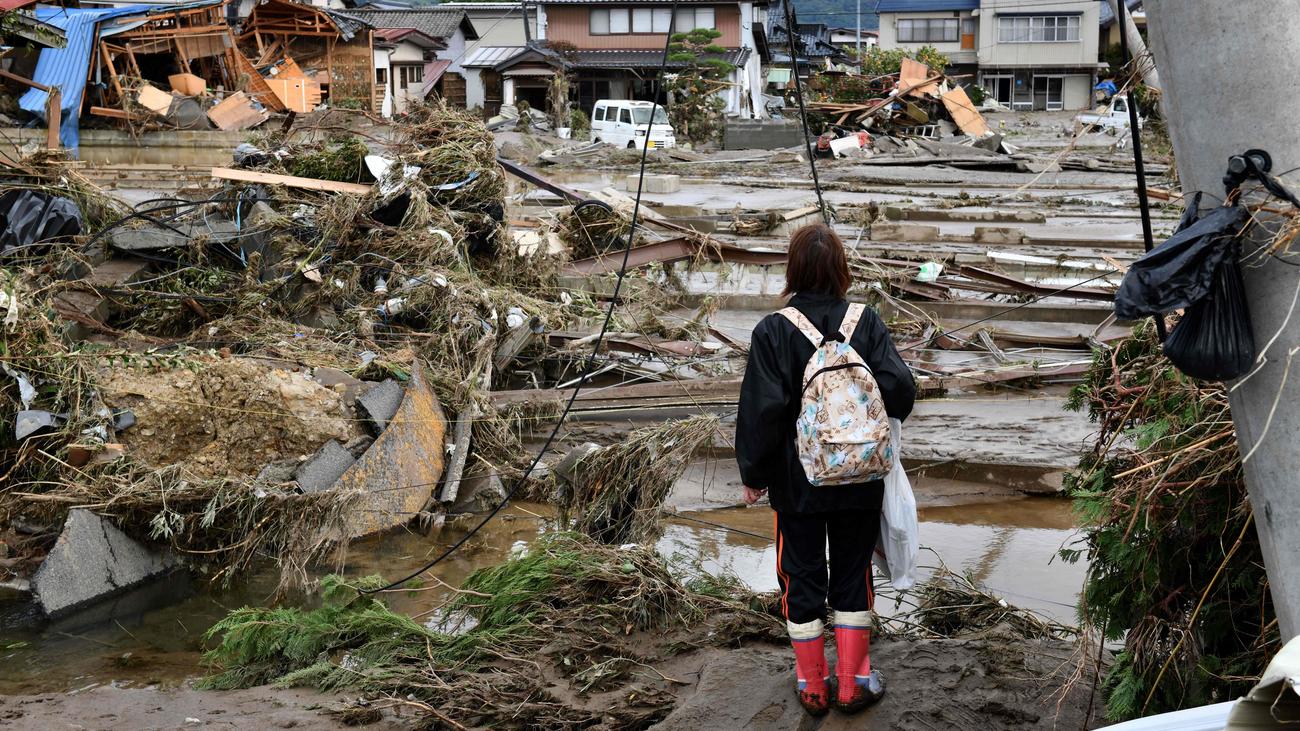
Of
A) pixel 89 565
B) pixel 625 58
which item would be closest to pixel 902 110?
pixel 625 58

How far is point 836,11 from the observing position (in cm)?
9550

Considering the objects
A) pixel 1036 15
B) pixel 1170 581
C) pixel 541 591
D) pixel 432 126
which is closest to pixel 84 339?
pixel 432 126

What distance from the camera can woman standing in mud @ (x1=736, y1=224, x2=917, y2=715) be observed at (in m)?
3.70

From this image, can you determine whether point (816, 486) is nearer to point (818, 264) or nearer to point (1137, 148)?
point (818, 264)

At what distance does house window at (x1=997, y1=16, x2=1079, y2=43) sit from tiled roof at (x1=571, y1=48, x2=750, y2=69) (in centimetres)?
1765

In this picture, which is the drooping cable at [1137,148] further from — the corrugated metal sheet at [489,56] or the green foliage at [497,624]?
the corrugated metal sheet at [489,56]

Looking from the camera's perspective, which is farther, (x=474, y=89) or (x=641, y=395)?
(x=474, y=89)

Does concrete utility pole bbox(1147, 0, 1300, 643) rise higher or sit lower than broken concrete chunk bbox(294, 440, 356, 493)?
higher

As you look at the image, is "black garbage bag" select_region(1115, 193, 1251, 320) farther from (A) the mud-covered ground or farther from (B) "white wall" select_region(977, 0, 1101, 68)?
(B) "white wall" select_region(977, 0, 1101, 68)

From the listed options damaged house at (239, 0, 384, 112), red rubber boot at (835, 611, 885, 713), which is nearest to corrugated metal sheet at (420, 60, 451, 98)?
damaged house at (239, 0, 384, 112)

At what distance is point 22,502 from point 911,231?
47.9 ft

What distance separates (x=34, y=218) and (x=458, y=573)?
251 inches

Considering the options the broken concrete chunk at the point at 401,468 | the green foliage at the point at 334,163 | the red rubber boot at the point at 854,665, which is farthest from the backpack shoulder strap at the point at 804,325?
the green foliage at the point at 334,163

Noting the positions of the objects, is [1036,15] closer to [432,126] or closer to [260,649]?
[432,126]
